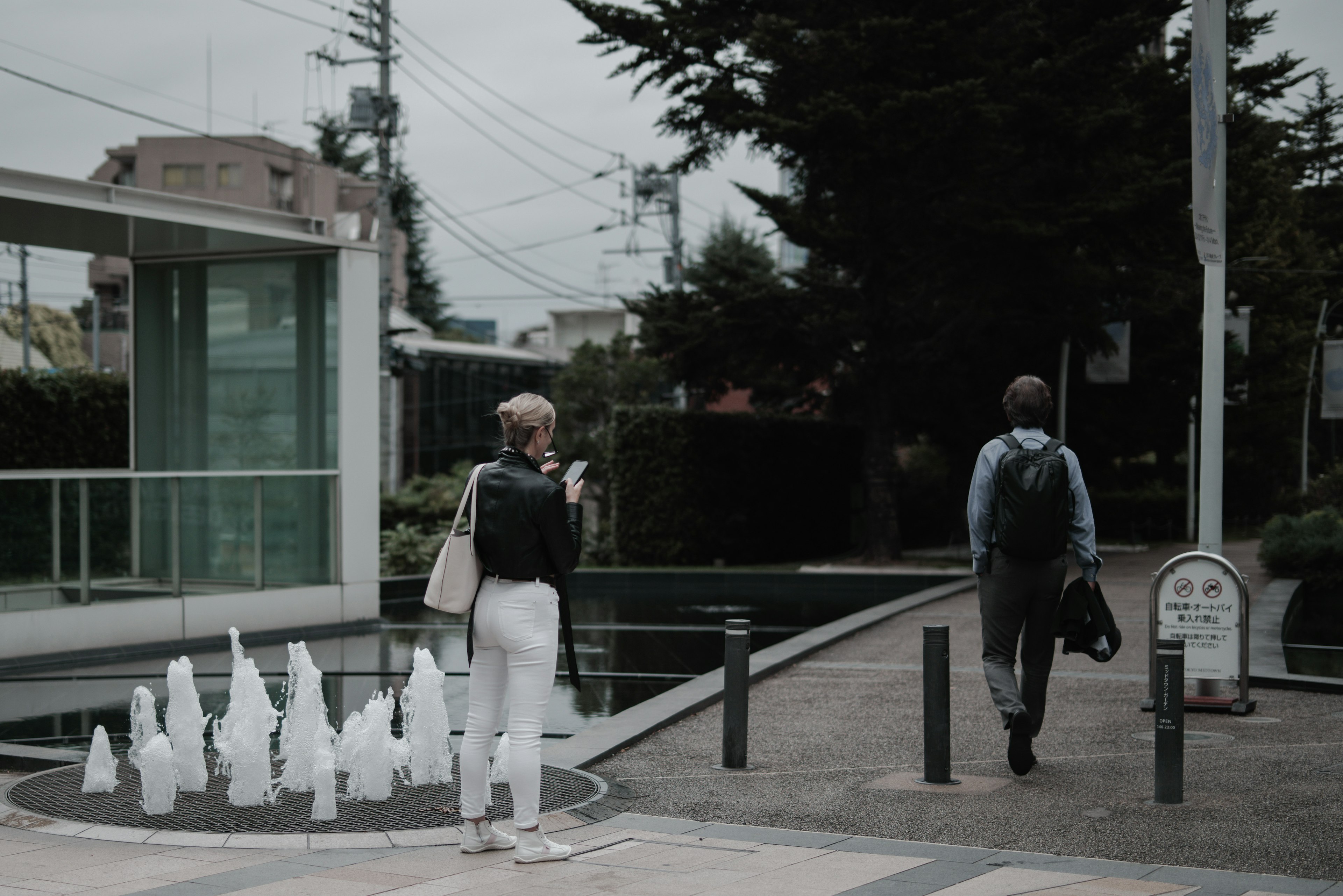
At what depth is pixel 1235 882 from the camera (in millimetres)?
4746

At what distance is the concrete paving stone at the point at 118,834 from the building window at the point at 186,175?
199 ft

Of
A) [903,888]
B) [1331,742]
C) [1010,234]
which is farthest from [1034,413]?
[1010,234]

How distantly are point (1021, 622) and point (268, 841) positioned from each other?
381 cm

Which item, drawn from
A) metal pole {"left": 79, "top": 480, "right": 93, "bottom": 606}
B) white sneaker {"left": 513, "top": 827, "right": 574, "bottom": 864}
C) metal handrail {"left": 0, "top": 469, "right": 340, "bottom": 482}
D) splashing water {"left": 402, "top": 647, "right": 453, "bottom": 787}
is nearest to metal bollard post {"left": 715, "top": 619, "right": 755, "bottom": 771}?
splashing water {"left": 402, "top": 647, "right": 453, "bottom": 787}

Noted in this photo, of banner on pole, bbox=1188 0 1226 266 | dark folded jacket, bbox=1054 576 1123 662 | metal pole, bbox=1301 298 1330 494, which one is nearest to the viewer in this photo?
dark folded jacket, bbox=1054 576 1123 662

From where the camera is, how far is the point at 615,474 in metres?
21.1

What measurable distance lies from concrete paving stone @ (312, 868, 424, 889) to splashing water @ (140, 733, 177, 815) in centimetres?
117

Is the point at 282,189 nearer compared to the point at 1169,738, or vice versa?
the point at 1169,738

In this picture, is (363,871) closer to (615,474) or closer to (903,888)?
(903,888)

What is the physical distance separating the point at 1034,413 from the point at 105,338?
235 feet

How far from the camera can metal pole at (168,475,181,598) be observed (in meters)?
11.8

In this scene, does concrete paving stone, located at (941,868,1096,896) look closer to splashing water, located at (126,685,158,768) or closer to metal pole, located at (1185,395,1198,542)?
splashing water, located at (126,685,158,768)

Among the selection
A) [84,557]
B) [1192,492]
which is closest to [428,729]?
[84,557]

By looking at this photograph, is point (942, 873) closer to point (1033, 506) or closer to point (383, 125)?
point (1033, 506)
